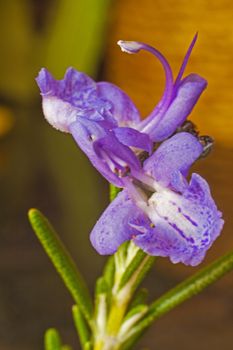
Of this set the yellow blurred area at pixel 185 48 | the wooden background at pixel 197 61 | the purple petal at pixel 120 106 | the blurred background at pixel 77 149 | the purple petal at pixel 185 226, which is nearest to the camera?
the purple petal at pixel 185 226

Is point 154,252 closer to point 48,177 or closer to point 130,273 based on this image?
point 130,273

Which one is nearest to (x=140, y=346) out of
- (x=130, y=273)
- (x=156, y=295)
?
(x=156, y=295)

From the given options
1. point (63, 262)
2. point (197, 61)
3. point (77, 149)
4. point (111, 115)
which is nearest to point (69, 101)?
point (111, 115)

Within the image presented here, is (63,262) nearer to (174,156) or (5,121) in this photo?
(174,156)

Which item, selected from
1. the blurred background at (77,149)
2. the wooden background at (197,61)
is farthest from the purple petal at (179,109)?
the wooden background at (197,61)

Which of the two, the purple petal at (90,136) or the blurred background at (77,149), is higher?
the purple petal at (90,136)

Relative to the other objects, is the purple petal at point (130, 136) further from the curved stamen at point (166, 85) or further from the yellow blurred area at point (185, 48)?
the yellow blurred area at point (185, 48)

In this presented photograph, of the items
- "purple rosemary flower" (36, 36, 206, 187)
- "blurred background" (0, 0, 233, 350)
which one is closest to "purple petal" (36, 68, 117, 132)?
"purple rosemary flower" (36, 36, 206, 187)

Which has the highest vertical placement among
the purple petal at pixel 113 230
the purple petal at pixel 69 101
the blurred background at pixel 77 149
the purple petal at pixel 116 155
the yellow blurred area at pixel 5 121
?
the purple petal at pixel 69 101
